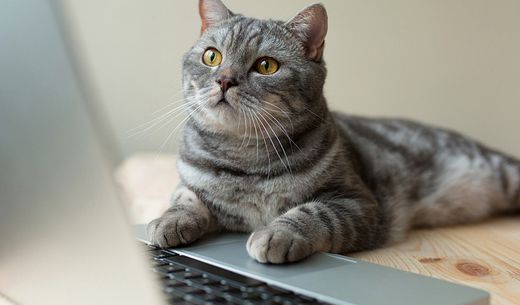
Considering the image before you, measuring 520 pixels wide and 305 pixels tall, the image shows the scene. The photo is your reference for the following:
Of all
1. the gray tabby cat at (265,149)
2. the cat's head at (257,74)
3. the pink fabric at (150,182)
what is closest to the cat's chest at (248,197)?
the gray tabby cat at (265,149)

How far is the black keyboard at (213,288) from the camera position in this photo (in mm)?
813

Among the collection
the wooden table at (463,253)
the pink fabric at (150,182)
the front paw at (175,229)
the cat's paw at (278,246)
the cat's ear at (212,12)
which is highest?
the cat's ear at (212,12)

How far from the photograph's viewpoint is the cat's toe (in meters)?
1.19

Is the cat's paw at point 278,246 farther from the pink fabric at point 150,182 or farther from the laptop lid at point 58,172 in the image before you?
the pink fabric at point 150,182

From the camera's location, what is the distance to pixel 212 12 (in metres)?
1.50

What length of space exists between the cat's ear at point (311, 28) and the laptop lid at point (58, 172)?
855mm

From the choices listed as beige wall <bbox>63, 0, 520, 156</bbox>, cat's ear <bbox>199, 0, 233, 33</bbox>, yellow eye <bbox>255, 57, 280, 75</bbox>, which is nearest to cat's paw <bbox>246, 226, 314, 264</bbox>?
yellow eye <bbox>255, 57, 280, 75</bbox>

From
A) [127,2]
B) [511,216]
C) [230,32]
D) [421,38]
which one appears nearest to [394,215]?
[511,216]

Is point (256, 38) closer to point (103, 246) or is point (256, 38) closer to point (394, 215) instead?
point (394, 215)

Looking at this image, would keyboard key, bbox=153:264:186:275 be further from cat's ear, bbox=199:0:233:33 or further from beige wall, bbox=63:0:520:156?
beige wall, bbox=63:0:520:156

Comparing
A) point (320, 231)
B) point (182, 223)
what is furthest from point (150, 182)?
point (320, 231)

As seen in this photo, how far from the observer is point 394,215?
5.38 ft

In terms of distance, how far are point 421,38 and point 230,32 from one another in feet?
3.44

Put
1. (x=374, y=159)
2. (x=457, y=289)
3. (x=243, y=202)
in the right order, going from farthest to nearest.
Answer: (x=374, y=159)
(x=243, y=202)
(x=457, y=289)
